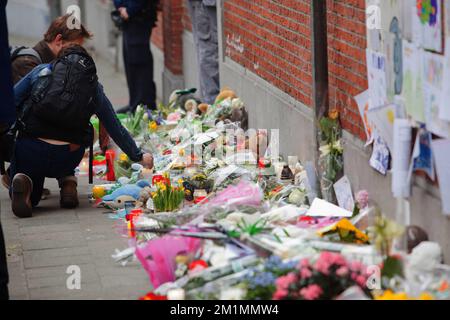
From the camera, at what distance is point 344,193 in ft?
23.7

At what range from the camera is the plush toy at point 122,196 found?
27.5 ft

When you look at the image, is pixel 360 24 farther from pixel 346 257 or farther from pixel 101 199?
pixel 101 199

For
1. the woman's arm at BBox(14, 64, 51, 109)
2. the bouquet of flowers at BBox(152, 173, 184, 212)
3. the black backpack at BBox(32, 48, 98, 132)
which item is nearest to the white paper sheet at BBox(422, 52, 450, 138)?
the bouquet of flowers at BBox(152, 173, 184, 212)

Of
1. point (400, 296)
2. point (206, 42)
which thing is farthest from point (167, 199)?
point (206, 42)

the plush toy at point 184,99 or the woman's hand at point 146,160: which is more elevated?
the woman's hand at point 146,160

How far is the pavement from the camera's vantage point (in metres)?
6.13

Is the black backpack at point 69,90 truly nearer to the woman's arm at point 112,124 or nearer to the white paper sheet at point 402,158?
the woman's arm at point 112,124

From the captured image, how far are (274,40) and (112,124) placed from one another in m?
1.98

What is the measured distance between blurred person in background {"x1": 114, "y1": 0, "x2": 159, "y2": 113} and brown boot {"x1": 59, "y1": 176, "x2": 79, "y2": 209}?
5111 mm

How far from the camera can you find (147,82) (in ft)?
45.5

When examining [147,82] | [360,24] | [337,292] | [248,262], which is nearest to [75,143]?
[360,24]

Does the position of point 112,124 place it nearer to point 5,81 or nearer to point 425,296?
point 5,81

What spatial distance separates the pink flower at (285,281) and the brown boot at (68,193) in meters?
3.67

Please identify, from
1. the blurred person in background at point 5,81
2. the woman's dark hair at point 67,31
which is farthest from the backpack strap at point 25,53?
the blurred person in background at point 5,81
